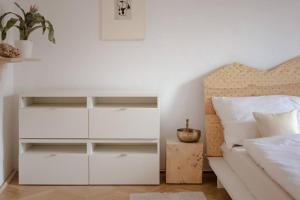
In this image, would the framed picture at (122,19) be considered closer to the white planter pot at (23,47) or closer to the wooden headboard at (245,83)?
the white planter pot at (23,47)

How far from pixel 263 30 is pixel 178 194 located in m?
1.84

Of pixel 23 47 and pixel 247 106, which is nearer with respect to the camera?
pixel 23 47

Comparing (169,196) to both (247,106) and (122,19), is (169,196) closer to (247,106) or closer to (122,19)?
(247,106)

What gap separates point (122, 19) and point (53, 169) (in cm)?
158

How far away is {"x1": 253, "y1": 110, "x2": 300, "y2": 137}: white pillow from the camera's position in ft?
9.16

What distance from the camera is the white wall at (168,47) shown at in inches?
137

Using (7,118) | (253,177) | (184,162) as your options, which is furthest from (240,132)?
(7,118)

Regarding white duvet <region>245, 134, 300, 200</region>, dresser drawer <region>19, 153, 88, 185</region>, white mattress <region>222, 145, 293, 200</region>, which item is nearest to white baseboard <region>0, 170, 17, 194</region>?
dresser drawer <region>19, 153, 88, 185</region>

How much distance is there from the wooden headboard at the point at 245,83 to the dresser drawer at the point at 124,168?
66cm

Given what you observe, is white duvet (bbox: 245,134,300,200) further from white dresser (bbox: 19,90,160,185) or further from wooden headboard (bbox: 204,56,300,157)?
white dresser (bbox: 19,90,160,185)

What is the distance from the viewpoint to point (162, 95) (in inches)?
140

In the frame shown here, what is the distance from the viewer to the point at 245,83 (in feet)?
11.4

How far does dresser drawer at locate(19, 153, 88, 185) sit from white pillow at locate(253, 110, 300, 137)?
1572mm

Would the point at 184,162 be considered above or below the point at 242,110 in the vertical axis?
below
